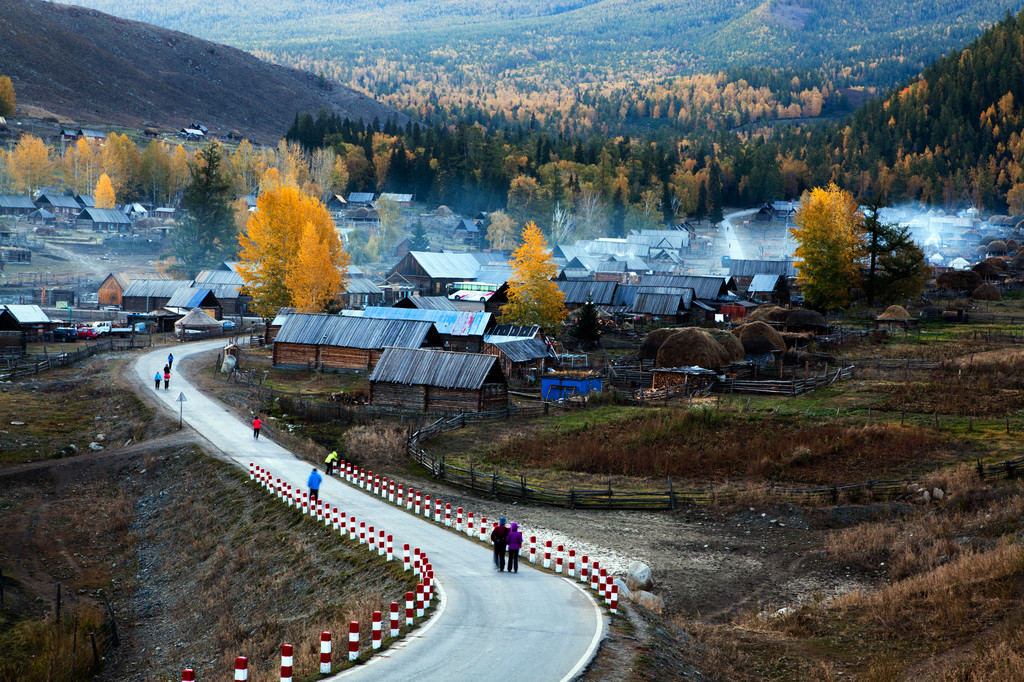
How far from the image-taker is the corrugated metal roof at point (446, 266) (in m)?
107

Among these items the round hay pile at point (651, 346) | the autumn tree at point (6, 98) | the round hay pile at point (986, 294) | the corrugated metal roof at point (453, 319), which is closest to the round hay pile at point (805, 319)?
the round hay pile at point (651, 346)

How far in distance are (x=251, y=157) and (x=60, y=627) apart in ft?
551

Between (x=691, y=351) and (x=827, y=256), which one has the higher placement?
(x=827, y=256)

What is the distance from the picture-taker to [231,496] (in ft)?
101

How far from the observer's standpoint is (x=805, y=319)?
66500 mm

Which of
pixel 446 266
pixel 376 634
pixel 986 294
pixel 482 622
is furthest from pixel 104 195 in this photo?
pixel 376 634

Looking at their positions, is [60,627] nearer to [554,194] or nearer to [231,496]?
[231,496]

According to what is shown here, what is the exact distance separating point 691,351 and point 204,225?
87.7m

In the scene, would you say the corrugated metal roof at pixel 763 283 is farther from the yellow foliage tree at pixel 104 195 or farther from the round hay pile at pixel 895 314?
the yellow foliage tree at pixel 104 195

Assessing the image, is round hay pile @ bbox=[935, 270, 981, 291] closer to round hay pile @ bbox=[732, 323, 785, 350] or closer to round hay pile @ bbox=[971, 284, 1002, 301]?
round hay pile @ bbox=[971, 284, 1002, 301]

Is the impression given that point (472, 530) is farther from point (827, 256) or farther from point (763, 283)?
point (763, 283)

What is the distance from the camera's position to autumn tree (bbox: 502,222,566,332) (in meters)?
67.8

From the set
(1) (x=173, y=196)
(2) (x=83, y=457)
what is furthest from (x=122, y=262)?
(2) (x=83, y=457)

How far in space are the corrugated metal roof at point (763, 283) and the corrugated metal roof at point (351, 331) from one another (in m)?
50.6
